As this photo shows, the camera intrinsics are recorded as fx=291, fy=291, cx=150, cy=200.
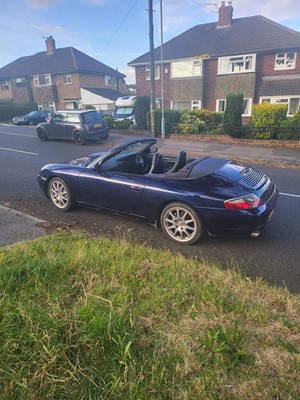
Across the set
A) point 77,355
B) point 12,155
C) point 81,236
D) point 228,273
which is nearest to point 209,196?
point 228,273

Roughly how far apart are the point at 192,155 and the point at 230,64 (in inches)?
621

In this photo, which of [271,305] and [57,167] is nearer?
[271,305]

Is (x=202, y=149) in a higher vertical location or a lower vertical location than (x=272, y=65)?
lower

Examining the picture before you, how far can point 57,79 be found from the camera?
37.2 meters

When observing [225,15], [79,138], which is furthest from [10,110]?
[225,15]

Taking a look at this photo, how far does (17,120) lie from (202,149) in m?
20.5

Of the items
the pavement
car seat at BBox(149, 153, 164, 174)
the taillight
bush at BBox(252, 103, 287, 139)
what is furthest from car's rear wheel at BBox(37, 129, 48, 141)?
the taillight

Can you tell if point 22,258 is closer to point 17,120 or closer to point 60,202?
point 60,202

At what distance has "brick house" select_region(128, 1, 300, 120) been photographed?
2197 cm

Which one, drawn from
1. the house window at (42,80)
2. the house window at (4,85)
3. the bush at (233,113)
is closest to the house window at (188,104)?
the bush at (233,113)

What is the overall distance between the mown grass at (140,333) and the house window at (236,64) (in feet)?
77.2

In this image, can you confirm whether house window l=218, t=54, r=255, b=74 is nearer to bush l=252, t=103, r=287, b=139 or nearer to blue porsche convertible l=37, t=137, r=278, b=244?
bush l=252, t=103, r=287, b=139

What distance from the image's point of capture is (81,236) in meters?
4.36

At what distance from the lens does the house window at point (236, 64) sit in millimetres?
22612
